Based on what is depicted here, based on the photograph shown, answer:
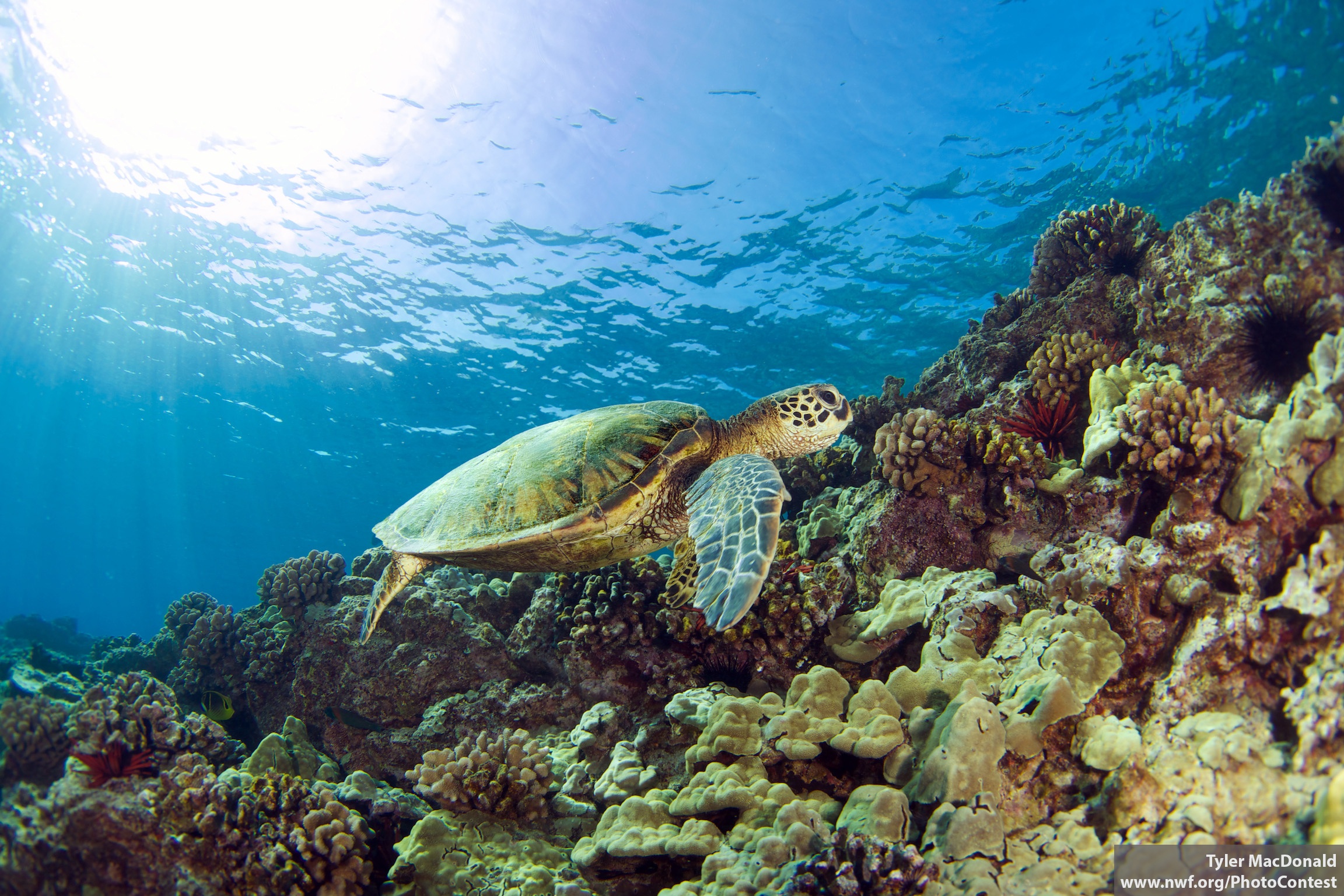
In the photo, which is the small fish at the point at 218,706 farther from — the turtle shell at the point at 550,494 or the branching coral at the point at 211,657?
the turtle shell at the point at 550,494

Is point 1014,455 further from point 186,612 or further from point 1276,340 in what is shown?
point 186,612

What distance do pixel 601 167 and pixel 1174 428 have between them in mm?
14974

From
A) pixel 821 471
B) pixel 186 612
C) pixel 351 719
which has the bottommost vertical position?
pixel 351 719

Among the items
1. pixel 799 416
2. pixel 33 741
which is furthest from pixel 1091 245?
pixel 33 741

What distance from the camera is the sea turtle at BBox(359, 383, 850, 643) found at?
3412 millimetres

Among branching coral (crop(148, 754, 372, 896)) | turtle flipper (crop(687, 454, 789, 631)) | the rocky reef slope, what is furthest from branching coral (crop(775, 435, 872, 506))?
branching coral (crop(148, 754, 372, 896))

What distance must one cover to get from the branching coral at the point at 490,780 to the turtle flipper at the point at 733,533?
1747mm

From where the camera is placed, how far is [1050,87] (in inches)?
481

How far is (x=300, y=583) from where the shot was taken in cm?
595

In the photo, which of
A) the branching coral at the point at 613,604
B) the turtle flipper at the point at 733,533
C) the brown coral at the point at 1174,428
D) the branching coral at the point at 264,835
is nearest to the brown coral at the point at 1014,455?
the brown coral at the point at 1174,428

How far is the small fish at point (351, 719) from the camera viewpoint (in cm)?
482

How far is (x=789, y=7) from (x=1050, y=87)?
23.0 ft

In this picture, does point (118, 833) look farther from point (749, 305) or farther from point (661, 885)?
point (749, 305)

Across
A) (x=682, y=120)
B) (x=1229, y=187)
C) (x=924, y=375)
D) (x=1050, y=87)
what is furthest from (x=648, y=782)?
(x=1229, y=187)
